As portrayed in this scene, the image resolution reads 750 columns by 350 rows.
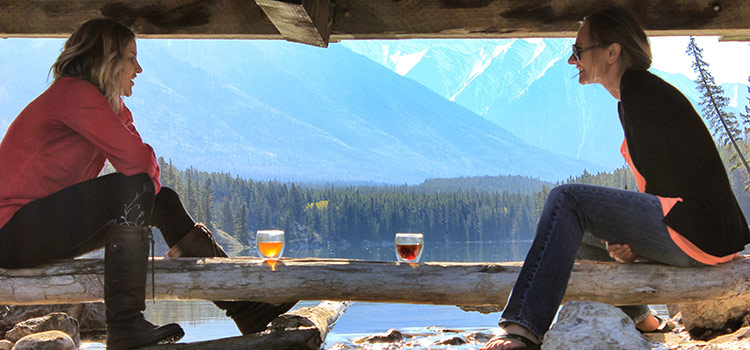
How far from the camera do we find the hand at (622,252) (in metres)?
3.25

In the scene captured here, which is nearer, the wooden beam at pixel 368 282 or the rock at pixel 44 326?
the wooden beam at pixel 368 282

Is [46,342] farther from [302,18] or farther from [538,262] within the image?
[538,262]

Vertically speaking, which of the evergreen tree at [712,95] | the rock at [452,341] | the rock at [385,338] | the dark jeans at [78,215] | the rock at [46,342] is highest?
the evergreen tree at [712,95]

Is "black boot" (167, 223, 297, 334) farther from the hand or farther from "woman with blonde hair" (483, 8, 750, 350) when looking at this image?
the hand

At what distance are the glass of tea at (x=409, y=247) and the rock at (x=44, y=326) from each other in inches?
196

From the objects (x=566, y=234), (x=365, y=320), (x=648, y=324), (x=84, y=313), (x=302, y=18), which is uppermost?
(x=302, y=18)

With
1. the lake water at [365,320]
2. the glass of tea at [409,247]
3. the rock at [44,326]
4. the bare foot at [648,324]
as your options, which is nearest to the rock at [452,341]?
the lake water at [365,320]

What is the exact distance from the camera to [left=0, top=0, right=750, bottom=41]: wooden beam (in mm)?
3859

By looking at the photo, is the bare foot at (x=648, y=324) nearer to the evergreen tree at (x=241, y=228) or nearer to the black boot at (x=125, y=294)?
the black boot at (x=125, y=294)

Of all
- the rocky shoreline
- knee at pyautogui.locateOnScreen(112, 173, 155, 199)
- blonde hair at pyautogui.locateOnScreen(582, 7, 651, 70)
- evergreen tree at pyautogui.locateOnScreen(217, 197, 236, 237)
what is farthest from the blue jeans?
evergreen tree at pyautogui.locateOnScreen(217, 197, 236, 237)

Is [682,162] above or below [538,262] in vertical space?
above

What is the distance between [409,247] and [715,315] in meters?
1.64

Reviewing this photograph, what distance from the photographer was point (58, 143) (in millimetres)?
3137

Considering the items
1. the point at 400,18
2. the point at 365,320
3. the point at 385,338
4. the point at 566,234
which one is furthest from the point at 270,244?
the point at 365,320
